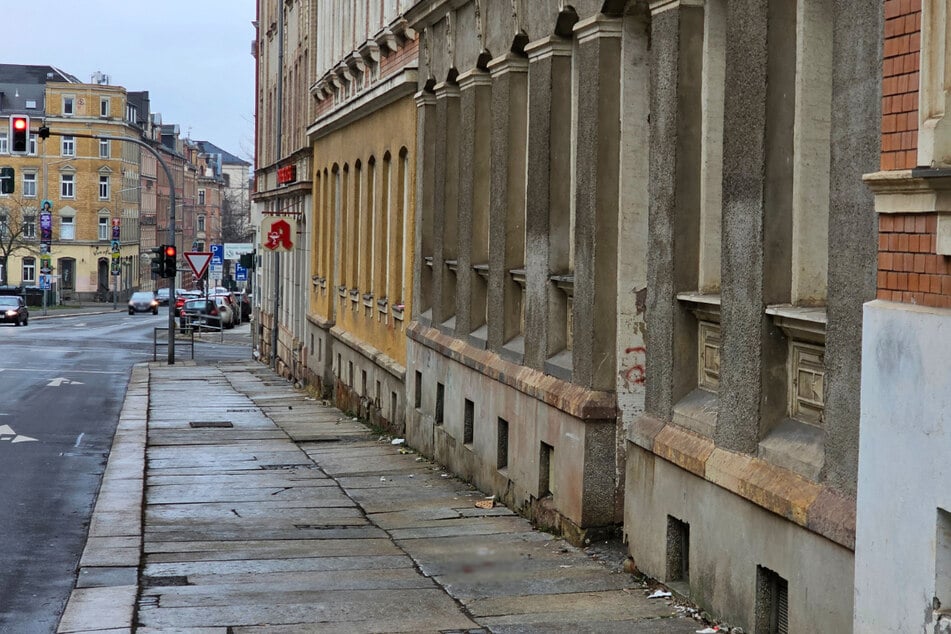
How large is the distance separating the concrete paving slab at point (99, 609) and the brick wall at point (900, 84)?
5172 mm

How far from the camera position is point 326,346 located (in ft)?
93.5

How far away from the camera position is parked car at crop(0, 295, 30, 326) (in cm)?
6812

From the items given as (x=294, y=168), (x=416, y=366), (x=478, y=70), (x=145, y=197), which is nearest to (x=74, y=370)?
(x=294, y=168)

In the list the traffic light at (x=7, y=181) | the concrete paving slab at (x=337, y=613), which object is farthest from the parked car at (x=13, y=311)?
the concrete paving slab at (x=337, y=613)

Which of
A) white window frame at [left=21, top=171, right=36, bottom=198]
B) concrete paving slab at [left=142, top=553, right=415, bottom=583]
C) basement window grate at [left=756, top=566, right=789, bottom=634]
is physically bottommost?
concrete paving slab at [left=142, top=553, right=415, bottom=583]

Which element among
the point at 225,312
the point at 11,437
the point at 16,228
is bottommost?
the point at 225,312

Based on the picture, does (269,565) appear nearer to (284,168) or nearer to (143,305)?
(284,168)

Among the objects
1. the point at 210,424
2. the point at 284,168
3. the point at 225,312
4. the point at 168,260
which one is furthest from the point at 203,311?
the point at 210,424

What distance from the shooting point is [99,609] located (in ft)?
30.9

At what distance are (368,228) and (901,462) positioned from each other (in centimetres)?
1856

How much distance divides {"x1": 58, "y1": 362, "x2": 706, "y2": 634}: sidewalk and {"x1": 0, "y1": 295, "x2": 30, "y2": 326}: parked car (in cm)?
5189

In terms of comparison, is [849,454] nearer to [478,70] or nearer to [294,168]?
[478,70]

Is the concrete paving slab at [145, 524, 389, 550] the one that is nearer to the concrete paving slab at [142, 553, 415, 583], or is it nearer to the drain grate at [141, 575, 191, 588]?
the concrete paving slab at [142, 553, 415, 583]

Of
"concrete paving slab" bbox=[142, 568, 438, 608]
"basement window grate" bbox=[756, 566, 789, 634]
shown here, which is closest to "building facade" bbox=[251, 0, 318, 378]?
"concrete paving slab" bbox=[142, 568, 438, 608]
